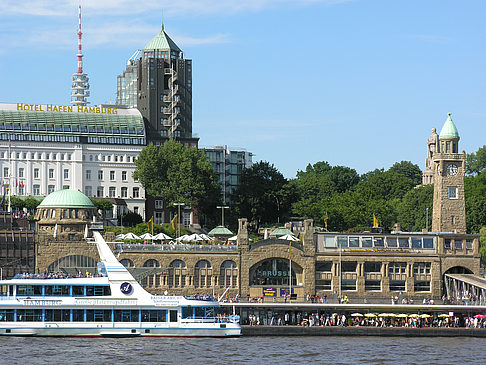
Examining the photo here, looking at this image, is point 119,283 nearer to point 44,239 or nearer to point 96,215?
point 44,239

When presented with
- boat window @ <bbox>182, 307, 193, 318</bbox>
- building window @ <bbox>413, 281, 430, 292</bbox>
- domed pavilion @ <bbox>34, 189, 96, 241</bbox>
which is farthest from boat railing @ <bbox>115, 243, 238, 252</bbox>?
boat window @ <bbox>182, 307, 193, 318</bbox>

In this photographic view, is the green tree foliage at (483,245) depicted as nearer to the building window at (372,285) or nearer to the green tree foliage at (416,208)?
the green tree foliage at (416,208)

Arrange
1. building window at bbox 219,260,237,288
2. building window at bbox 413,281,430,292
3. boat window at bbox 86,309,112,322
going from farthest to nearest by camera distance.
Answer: building window at bbox 413,281,430,292, building window at bbox 219,260,237,288, boat window at bbox 86,309,112,322

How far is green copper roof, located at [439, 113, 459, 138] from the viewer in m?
136

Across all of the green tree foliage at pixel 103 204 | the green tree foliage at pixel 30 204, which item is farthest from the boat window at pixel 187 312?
the green tree foliage at pixel 103 204

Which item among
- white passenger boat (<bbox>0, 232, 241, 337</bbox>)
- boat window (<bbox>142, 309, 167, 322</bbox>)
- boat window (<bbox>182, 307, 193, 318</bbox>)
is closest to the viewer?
white passenger boat (<bbox>0, 232, 241, 337</bbox>)

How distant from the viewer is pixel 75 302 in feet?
338

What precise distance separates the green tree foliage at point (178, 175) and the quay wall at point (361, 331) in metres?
73.9

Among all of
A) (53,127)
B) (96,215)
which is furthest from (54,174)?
(96,215)

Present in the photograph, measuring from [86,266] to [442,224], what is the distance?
4404 cm

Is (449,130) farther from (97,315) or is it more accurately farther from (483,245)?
(97,315)

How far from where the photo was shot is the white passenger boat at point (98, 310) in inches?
4050

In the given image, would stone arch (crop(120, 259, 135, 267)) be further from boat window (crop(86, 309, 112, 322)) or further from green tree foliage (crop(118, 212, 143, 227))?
green tree foliage (crop(118, 212, 143, 227))

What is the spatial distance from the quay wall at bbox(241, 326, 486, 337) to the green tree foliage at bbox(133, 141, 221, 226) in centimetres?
7395
